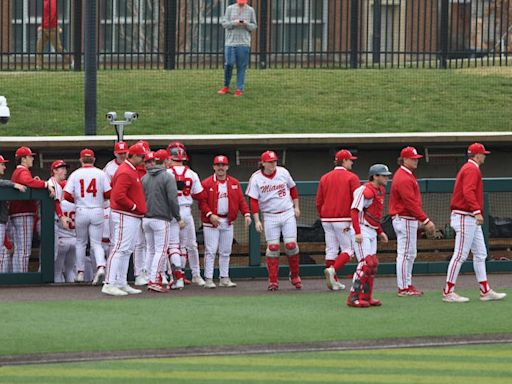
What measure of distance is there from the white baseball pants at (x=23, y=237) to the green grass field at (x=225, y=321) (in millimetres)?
2134

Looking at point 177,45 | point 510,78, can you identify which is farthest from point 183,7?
point 510,78

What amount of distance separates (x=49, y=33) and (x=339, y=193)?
28.4 ft

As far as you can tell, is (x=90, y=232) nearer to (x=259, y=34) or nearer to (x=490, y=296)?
(x=490, y=296)

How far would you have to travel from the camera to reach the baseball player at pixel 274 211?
53.8 ft

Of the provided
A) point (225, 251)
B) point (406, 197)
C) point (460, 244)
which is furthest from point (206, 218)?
point (460, 244)

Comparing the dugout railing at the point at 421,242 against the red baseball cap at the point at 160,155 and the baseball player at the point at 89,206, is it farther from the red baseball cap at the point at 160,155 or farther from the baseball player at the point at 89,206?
the red baseball cap at the point at 160,155

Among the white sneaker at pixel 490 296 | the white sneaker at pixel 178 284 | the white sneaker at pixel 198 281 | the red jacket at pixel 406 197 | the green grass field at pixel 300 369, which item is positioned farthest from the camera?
the white sneaker at pixel 198 281

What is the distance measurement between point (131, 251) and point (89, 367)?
15.7 ft

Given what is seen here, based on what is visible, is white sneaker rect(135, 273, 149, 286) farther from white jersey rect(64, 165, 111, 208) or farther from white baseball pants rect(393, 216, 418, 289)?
white baseball pants rect(393, 216, 418, 289)

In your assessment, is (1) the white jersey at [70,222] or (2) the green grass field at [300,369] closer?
(2) the green grass field at [300,369]

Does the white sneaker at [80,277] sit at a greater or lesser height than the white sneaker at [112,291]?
lesser

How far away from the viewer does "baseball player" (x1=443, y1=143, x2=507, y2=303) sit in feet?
48.1

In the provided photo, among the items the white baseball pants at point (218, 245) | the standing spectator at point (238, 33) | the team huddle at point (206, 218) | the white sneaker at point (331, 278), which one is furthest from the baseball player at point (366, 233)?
the standing spectator at point (238, 33)

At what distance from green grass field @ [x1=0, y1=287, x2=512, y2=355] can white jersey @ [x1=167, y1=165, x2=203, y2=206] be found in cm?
153
